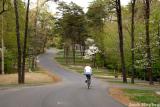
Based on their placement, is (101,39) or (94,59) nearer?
(101,39)

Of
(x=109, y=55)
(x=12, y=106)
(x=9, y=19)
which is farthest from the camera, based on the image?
(x=109, y=55)

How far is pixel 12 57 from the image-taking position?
217ft

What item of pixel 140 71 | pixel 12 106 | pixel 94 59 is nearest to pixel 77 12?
pixel 94 59

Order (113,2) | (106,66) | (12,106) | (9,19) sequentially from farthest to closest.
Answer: (106,66) < (9,19) < (113,2) < (12,106)

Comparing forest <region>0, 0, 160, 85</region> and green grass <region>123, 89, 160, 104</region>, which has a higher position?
forest <region>0, 0, 160, 85</region>

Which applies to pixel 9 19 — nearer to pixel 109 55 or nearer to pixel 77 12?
pixel 109 55

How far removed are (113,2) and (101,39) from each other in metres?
46.0

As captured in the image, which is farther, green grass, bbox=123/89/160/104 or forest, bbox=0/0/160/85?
forest, bbox=0/0/160/85

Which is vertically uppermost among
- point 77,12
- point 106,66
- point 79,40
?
point 77,12

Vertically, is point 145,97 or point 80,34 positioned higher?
point 80,34

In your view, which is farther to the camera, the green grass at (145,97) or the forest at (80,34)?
the forest at (80,34)

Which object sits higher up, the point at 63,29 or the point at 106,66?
the point at 63,29

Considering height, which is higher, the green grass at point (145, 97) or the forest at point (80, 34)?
the forest at point (80, 34)

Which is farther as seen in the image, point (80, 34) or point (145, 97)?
point (80, 34)
